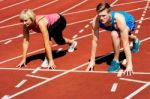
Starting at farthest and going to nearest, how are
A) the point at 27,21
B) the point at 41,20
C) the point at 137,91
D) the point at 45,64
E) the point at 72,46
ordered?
the point at 72,46, the point at 45,64, the point at 41,20, the point at 27,21, the point at 137,91

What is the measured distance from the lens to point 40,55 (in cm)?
1030

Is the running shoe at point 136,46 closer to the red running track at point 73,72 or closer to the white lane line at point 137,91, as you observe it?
the red running track at point 73,72

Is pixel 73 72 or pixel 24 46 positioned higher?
pixel 24 46

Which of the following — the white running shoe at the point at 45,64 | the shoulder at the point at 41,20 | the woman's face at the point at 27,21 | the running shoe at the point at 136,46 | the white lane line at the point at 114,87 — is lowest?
the running shoe at the point at 136,46

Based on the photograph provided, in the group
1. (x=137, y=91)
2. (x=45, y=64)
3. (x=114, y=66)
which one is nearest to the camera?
(x=137, y=91)

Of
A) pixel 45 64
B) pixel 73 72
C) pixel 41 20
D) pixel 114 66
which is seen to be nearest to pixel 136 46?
pixel 114 66

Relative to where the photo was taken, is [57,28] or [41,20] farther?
[57,28]

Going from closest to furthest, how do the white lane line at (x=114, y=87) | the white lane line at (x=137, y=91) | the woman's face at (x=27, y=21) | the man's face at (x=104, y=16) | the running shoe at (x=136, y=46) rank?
the white lane line at (x=137, y=91) < the white lane line at (x=114, y=87) < the man's face at (x=104, y=16) < the woman's face at (x=27, y=21) < the running shoe at (x=136, y=46)

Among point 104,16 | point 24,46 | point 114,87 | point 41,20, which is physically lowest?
point 114,87

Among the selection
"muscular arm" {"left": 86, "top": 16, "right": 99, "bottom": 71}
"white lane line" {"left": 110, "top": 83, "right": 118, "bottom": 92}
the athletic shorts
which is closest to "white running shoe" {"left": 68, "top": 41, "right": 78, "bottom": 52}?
the athletic shorts

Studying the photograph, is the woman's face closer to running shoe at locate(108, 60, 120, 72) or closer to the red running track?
the red running track

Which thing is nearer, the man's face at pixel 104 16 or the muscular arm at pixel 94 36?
the man's face at pixel 104 16

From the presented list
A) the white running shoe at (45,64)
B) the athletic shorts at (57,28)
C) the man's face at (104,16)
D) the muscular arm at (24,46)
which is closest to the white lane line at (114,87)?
the man's face at (104,16)

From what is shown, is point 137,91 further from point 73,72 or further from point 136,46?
point 136,46
